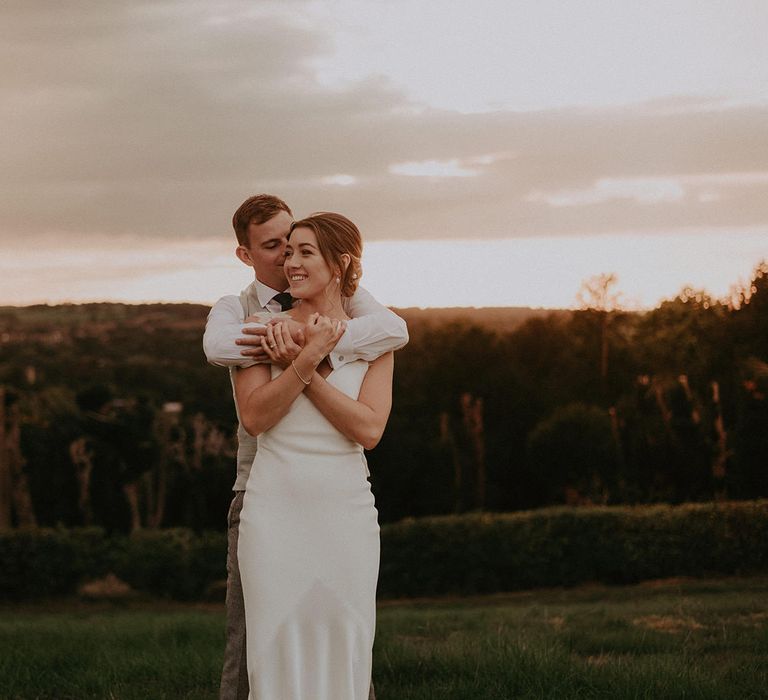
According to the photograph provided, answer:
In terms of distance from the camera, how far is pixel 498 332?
813 inches

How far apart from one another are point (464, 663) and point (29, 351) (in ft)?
63.1

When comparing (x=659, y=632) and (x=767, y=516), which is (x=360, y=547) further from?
(x=767, y=516)

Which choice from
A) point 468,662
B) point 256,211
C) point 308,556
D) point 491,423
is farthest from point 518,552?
point 308,556

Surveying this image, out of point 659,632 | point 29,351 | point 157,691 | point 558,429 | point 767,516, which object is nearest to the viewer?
point 157,691

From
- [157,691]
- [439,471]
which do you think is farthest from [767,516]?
[157,691]

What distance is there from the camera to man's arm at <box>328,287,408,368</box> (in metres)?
2.85

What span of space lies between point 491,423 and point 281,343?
56.8 feet

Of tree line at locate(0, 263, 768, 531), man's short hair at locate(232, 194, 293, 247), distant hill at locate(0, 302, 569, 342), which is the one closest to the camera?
man's short hair at locate(232, 194, 293, 247)

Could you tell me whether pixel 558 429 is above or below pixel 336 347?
below

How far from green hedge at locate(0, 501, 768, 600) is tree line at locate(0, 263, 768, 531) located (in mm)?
1415

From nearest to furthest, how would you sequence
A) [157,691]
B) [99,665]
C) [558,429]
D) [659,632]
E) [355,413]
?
[355,413] → [157,691] → [99,665] → [659,632] → [558,429]

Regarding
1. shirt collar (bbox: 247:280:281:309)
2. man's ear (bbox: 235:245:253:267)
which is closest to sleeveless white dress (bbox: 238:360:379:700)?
shirt collar (bbox: 247:280:281:309)

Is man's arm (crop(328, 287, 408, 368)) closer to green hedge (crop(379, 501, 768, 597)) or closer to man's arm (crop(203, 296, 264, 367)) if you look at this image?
man's arm (crop(203, 296, 264, 367))

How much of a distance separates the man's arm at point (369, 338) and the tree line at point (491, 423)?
52.7 ft
